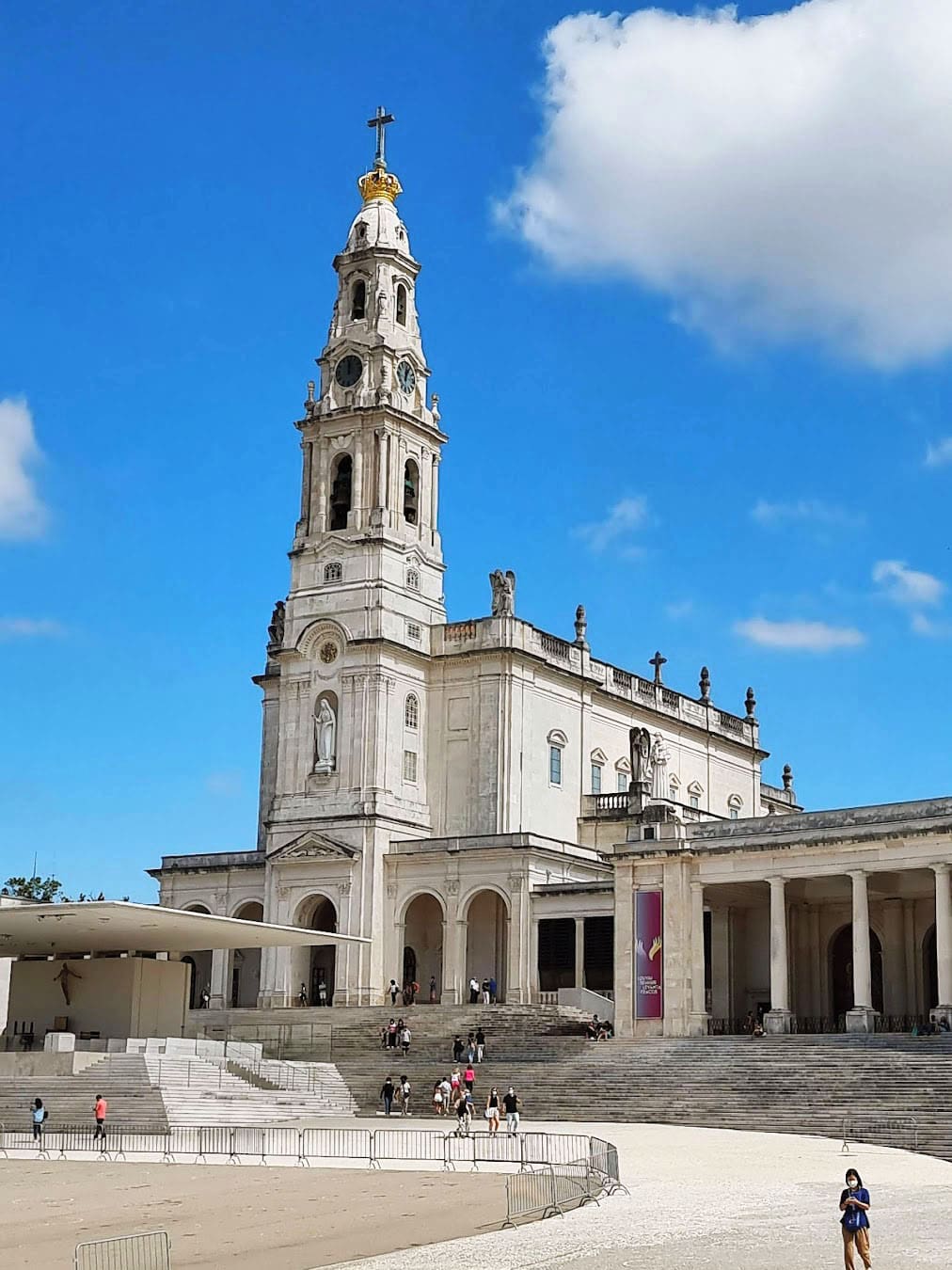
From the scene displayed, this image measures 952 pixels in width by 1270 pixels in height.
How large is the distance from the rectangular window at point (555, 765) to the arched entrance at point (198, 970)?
14.1m

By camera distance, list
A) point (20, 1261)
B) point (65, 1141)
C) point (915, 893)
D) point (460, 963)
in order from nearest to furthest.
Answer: point (20, 1261) < point (65, 1141) < point (915, 893) < point (460, 963)

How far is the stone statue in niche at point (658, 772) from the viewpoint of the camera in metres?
68.6

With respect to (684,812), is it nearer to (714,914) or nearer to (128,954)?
(714,914)

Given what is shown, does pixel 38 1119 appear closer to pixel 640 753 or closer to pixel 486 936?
pixel 486 936

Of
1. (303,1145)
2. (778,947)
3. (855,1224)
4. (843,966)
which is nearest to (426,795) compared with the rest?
(843,966)

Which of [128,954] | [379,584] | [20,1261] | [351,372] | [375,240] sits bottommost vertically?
[20,1261]

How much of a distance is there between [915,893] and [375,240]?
3362 cm

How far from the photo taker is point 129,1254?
20.8 m

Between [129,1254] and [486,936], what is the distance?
42.2m

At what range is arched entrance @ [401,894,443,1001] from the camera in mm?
63406

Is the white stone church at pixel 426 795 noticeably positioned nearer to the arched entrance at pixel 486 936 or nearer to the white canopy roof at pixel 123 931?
the arched entrance at pixel 486 936

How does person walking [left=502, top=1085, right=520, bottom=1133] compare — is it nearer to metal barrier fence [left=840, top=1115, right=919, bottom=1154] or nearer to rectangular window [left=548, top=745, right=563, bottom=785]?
metal barrier fence [left=840, top=1115, right=919, bottom=1154]

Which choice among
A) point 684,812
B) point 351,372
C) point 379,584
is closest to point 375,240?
point 351,372

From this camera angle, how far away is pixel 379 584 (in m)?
63.9
